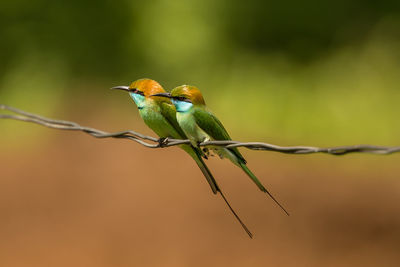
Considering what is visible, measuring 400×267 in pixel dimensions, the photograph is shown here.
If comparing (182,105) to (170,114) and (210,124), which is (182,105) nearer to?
(210,124)

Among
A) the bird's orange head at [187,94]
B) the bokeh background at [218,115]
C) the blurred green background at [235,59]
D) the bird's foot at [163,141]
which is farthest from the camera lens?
the blurred green background at [235,59]

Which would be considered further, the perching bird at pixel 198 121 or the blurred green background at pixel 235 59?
the blurred green background at pixel 235 59

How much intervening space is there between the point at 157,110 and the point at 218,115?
5399 millimetres

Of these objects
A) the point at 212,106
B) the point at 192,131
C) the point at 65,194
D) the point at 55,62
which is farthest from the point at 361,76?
the point at 192,131

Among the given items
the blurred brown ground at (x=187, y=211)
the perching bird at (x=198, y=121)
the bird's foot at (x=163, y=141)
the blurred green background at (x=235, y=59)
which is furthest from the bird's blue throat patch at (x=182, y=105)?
the blurred green background at (x=235, y=59)

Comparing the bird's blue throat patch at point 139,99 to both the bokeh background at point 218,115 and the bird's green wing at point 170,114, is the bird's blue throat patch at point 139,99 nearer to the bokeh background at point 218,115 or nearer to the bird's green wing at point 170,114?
the bird's green wing at point 170,114

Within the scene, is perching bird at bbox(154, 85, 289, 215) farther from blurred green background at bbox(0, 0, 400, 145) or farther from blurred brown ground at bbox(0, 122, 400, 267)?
blurred green background at bbox(0, 0, 400, 145)

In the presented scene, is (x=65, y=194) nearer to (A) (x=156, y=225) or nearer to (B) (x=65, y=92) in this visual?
(A) (x=156, y=225)

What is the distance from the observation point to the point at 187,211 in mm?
6047

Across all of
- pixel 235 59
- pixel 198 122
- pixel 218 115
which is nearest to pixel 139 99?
pixel 198 122

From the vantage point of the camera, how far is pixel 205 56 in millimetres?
9008

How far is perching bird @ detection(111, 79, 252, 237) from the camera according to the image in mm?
2352

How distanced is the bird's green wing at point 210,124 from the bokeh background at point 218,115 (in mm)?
3237

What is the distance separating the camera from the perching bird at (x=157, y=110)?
7.72ft
